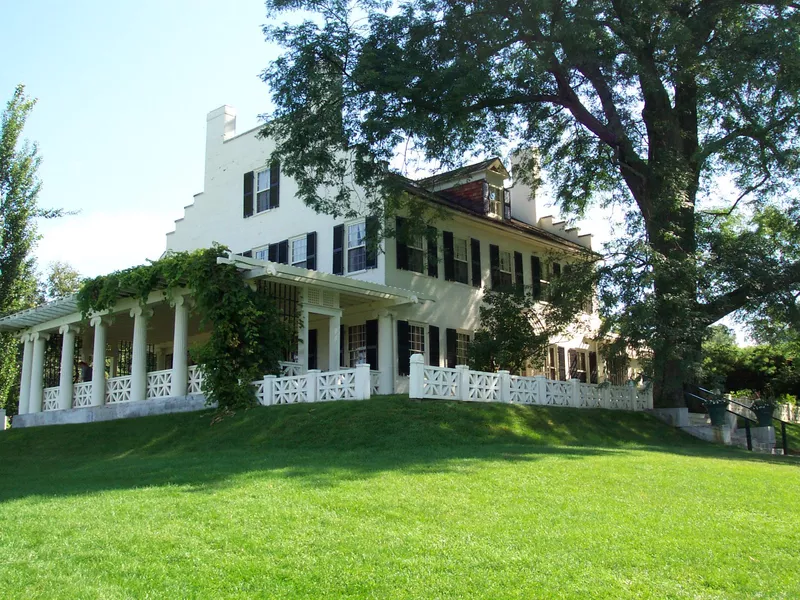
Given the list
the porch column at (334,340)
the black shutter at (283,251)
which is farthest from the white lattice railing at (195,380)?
the black shutter at (283,251)

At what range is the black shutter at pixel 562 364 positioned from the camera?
29.4 meters

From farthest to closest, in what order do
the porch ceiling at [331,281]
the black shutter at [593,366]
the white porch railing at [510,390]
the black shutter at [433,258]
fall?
1. the black shutter at [593,366]
2. the black shutter at [433,258]
3. the porch ceiling at [331,281]
4. the white porch railing at [510,390]

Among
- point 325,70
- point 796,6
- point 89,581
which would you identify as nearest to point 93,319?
point 325,70

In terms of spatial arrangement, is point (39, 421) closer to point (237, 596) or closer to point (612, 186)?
point (612, 186)

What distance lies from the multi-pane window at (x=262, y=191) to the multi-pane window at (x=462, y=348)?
784cm

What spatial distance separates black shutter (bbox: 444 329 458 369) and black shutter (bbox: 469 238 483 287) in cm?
203

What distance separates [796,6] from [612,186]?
23.5ft

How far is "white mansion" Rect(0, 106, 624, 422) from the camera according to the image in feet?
68.9

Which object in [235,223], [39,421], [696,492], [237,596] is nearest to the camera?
[237,596]

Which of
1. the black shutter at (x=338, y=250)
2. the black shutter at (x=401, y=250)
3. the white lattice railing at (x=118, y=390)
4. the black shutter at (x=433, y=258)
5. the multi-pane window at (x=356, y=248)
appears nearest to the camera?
the white lattice railing at (x=118, y=390)

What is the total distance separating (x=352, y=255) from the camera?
2386cm

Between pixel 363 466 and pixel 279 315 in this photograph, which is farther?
pixel 279 315

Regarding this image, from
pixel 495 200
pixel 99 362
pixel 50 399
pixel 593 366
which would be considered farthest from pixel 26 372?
pixel 593 366

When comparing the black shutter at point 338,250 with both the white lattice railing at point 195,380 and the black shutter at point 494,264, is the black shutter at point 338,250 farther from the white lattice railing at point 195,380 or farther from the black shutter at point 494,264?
the white lattice railing at point 195,380
